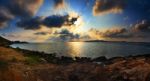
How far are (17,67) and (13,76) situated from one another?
175 inches

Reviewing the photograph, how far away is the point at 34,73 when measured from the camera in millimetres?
24953

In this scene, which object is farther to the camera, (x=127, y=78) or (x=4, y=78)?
(x=127, y=78)

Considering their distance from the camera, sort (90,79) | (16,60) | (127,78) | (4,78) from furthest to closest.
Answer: (16,60) < (90,79) < (127,78) < (4,78)

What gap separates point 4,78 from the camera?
809 inches

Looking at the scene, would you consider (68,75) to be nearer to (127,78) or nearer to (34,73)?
(34,73)

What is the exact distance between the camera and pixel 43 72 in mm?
26094

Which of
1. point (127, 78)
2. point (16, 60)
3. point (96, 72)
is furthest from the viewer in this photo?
point (16, 60)

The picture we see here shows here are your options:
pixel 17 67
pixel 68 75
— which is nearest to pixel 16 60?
pixel 17 67

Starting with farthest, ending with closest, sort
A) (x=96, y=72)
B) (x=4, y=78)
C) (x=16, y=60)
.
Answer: (x=16, y=60)
(x=96, y=72)
(x=4, y=78)

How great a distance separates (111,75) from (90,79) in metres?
2.18

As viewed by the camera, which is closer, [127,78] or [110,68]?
[127,78]

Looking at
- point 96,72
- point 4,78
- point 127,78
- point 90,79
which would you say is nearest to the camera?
point 4,78

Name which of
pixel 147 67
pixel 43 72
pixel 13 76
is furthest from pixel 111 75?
pixel 13 76

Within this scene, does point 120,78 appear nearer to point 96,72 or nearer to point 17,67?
point 96,72
